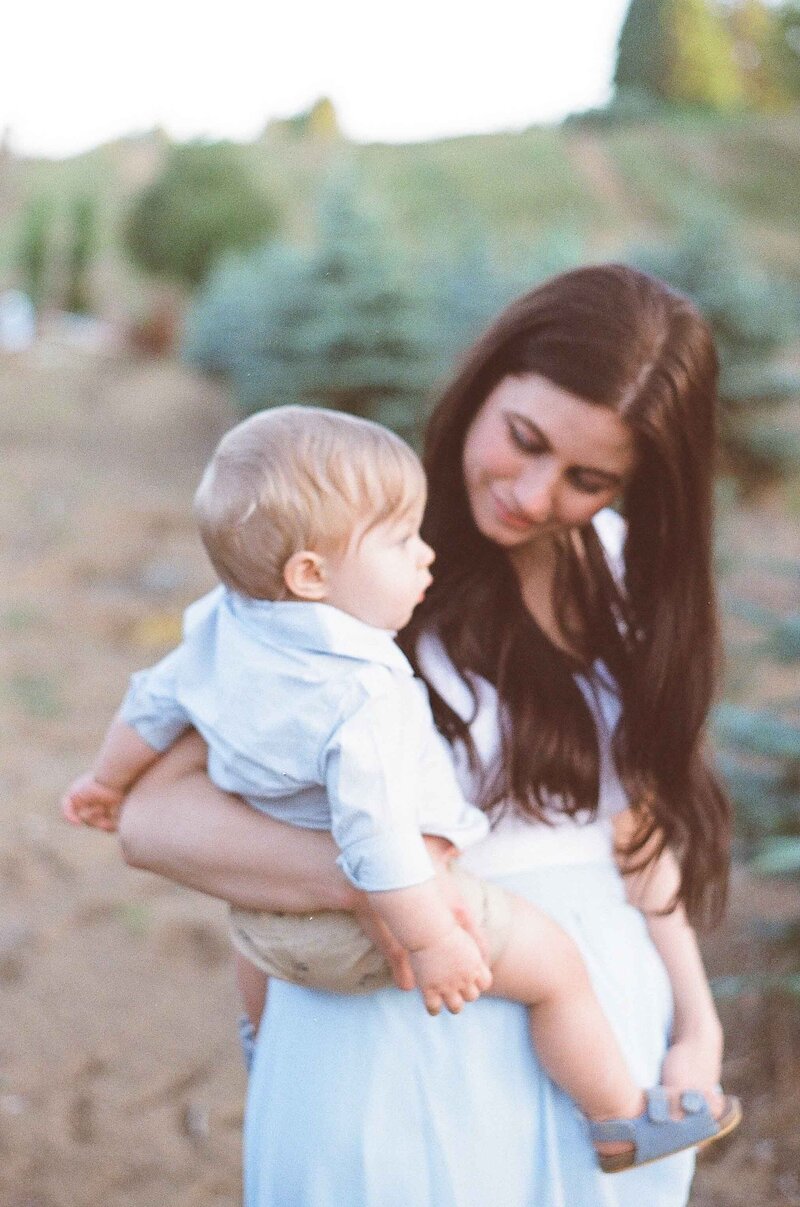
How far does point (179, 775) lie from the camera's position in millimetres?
1561

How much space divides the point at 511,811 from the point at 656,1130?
448 mm

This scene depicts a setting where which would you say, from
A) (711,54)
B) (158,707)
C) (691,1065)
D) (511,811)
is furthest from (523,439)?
(711,54)

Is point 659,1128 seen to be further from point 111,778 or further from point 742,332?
point 742,332

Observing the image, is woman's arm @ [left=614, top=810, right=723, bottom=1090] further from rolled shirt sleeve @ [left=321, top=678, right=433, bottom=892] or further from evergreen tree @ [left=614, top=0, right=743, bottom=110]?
evergreen tree @ [left=614, top=0, right=743, bottom=110]

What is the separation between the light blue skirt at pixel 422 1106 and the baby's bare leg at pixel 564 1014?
38mm

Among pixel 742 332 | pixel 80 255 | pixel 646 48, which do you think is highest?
pixel 742 332

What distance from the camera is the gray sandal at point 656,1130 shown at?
1486 millimetres

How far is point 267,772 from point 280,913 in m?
0.20

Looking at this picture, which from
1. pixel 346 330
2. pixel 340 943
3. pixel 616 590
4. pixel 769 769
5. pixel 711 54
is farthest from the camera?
pixel 711 54

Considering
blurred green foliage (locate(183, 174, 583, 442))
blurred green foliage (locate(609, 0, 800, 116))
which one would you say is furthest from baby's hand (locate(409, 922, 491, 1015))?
blurred green foliage (locate(609, 0, 800, 116))

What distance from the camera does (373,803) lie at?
1.28 metres

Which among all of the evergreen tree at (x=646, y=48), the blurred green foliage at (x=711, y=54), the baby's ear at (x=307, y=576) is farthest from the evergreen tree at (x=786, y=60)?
the baby's ear at (x=307, y=576)

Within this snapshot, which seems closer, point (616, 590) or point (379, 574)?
point (379, 574)

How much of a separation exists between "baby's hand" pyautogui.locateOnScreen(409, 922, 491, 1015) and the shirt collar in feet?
1.05
